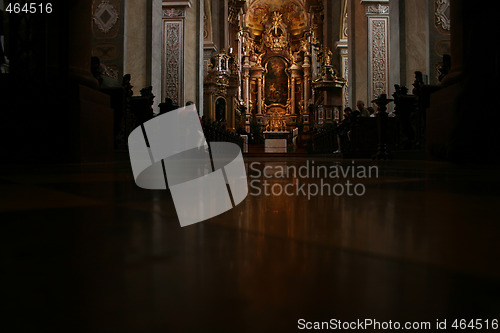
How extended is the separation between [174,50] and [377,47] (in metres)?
5.50

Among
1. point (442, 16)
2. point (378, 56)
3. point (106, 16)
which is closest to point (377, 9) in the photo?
point (378, 56)

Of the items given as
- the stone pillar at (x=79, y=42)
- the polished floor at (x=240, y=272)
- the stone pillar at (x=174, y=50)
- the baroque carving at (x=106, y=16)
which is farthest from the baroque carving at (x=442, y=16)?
the polished floor at (x=240, y=272)

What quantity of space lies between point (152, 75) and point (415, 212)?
8.11m

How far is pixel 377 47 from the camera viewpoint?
1185 cm

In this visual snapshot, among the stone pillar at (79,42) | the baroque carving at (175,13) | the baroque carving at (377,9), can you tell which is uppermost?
the baroque carving at (377,9)

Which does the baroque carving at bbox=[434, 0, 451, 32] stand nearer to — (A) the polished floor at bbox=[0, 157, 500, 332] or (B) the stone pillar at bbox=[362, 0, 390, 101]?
(B) the stone pillar at bbox=[362, 0, 390, 101]

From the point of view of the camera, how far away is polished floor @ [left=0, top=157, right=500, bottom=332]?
234 millimetres

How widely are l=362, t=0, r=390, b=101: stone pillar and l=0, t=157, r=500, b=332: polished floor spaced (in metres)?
→ 11.5

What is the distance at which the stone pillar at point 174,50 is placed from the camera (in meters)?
11.3

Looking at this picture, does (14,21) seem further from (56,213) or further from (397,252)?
(397,252)

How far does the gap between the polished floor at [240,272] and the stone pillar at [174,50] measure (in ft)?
36.1

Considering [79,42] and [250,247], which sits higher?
[79,42]

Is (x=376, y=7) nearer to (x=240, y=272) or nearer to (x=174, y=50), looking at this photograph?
(x=174, y=50)

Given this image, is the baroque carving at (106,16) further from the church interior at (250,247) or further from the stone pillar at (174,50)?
the church interior at (250,247)
